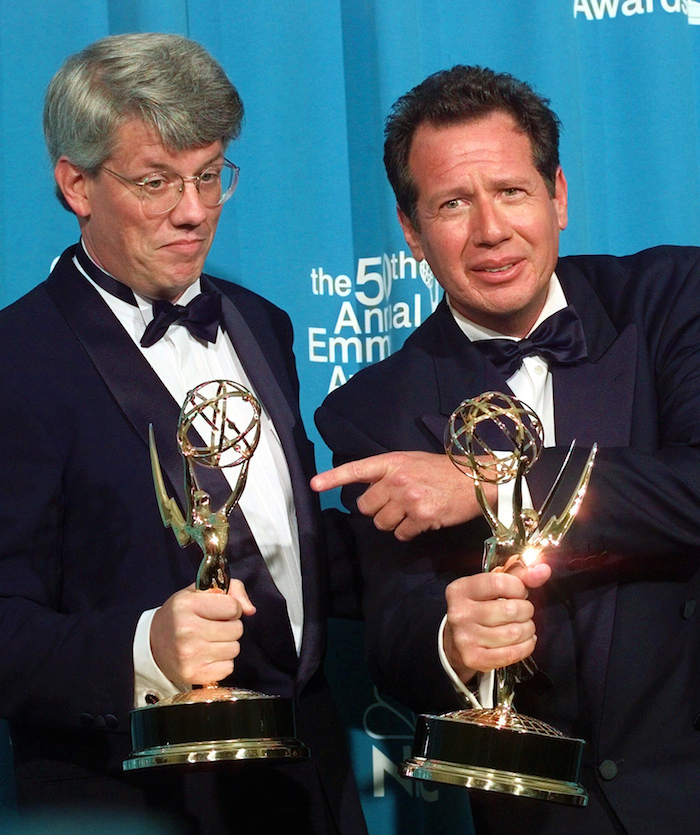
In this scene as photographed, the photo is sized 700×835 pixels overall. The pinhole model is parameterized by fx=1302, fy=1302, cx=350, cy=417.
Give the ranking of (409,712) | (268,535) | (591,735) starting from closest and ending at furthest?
(591,735) → (268,535) → (409,712)

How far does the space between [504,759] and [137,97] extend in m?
1.08

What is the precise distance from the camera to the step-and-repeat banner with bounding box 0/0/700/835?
2471 mm

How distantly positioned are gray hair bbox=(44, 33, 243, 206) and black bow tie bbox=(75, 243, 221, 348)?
16cm

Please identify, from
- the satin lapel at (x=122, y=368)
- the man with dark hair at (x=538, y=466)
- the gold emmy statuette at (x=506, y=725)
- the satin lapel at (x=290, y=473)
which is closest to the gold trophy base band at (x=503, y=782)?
the gold emmy statuette at (x=506, y=725)

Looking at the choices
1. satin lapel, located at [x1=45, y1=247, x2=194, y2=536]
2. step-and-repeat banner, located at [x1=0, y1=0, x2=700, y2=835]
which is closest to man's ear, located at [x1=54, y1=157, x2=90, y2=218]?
satin lapel, located at [x1=45, y1=247, x2=194, y2=536]

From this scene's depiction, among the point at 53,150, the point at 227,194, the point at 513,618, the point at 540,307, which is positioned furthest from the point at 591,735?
the point at 53,150

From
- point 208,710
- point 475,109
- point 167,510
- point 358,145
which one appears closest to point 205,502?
point 167,510

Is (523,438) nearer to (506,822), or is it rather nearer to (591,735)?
(591,735)

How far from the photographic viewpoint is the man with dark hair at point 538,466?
5.74 feet

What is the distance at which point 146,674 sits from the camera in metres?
1.73

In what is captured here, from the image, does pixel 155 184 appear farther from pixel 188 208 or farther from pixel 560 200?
pixel 560 200

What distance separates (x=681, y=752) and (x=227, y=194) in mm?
1088

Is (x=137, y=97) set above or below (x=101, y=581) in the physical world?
above

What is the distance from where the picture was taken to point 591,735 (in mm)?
1778
